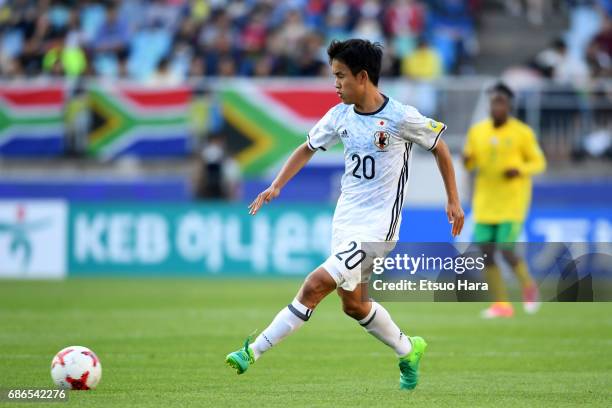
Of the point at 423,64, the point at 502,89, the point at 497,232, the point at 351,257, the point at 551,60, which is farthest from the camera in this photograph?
the point at 423,64

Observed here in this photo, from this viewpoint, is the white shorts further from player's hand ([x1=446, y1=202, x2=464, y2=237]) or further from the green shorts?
the green shorts

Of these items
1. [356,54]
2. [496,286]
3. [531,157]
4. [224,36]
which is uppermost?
[224,36]

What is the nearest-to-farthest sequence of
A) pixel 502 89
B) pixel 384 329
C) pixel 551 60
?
pixel 384 329 → pixel 502 89 → pixel 551 60

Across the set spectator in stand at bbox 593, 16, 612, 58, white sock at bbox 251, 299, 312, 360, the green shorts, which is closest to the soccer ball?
white sock at bbox 251, 299, 312, 360

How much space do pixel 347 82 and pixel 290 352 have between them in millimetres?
3954

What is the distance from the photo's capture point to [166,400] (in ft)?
28.4

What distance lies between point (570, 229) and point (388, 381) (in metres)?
11.9

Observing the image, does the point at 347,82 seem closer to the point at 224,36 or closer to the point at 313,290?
the point at 313,290

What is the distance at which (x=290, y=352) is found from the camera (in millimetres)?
12211

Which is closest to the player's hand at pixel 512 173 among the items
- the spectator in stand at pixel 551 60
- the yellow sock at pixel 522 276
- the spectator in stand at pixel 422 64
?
the yellow sock at pixel 522 276

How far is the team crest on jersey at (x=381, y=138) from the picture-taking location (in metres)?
9.06

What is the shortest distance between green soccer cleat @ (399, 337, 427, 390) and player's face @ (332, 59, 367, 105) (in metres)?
1.85

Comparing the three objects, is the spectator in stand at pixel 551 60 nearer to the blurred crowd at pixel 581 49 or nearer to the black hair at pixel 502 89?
the blurred crowd at pixel 581 49

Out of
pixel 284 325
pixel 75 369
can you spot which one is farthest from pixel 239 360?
pixel 75 369
